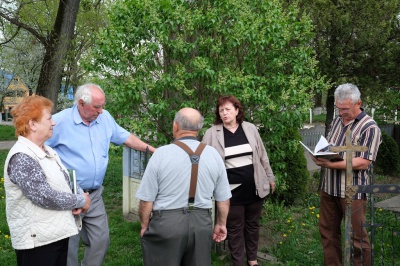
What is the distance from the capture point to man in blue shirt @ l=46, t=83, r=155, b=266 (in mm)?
3666

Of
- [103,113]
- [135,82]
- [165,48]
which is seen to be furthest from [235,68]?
[103,113]

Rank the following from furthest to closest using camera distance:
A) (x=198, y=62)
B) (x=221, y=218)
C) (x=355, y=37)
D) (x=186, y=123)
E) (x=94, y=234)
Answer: (x=355, y=37) < (x=198, y=62) < (x=94, y=234) < (x=221, y=218) < (x=186, y=123)

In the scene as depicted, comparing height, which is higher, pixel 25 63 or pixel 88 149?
pixel 25 63

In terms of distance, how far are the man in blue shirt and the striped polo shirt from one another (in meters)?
2.03

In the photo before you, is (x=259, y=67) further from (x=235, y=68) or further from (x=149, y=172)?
(x=149, y=172)

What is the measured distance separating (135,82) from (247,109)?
4.57 feet

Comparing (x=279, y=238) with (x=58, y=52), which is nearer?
(x=279, y=238)

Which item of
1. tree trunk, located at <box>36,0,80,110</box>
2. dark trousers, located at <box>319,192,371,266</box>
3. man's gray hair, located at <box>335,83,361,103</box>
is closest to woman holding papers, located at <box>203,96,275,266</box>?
dark trousers, located at <box>319,192,371,266</box>

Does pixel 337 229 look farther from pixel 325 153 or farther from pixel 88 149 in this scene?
pixel 88 149

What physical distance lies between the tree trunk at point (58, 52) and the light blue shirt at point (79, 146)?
5584mm

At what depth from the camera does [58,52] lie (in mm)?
9039

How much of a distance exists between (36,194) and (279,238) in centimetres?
364

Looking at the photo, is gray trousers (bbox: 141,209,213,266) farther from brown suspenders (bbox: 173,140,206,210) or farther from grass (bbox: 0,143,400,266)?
grass (bbox: 0,143,400,266)

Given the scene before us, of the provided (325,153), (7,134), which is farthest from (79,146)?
(7,134)
